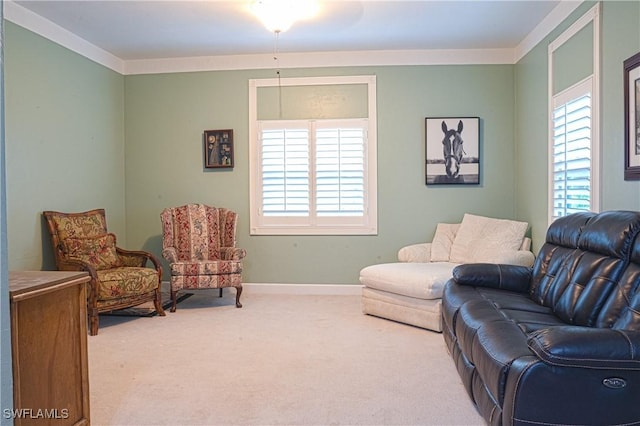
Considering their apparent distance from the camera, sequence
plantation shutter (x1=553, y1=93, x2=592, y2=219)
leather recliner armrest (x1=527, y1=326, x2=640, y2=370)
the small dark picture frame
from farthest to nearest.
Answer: the small dark picture frame → plantation shutter (x1=553, y1=93, x2=592, y2=219) → leather recliner armrest (x1=527, y1=326, x2=640, y2=370)

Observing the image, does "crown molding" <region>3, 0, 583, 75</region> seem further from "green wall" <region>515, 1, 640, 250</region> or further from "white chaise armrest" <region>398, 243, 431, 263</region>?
"white chaise armrest" <region>398, 243, 431, 263</region>

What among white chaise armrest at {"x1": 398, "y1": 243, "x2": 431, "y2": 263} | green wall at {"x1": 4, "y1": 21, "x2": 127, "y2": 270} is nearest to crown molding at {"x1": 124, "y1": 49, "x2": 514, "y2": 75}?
green wall at {"x1": 4, "y1": 21, "x2": 127, "y2": 270}

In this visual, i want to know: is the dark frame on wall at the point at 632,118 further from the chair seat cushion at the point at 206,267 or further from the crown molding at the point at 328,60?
the chair seat cushion at the point at 206,267

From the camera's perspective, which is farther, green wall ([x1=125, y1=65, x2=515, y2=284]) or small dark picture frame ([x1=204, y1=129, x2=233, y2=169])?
small dark picture frame ([x1=204, y1=129, x2=233, y2=169])

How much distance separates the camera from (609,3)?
309cm

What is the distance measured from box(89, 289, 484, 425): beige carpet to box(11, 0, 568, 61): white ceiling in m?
2.68

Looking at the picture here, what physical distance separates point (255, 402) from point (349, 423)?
1.81 ft

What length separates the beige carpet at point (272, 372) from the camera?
2404 millimetres

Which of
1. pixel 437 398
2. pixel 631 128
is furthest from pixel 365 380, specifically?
pixel 631 128

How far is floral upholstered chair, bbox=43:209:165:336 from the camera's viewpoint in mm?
3938

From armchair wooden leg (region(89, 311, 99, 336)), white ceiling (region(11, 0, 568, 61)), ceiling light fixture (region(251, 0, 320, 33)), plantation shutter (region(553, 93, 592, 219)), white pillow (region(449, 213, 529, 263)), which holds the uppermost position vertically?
white ceiling (region(11, 0, 568, 61))

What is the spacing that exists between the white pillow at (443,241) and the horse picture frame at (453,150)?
0.50 metres

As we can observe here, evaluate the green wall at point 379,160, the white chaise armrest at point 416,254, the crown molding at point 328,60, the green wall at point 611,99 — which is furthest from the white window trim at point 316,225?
the green wall at point 611,99

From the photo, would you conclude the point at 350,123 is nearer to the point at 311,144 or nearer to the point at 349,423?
the point at 311,144
